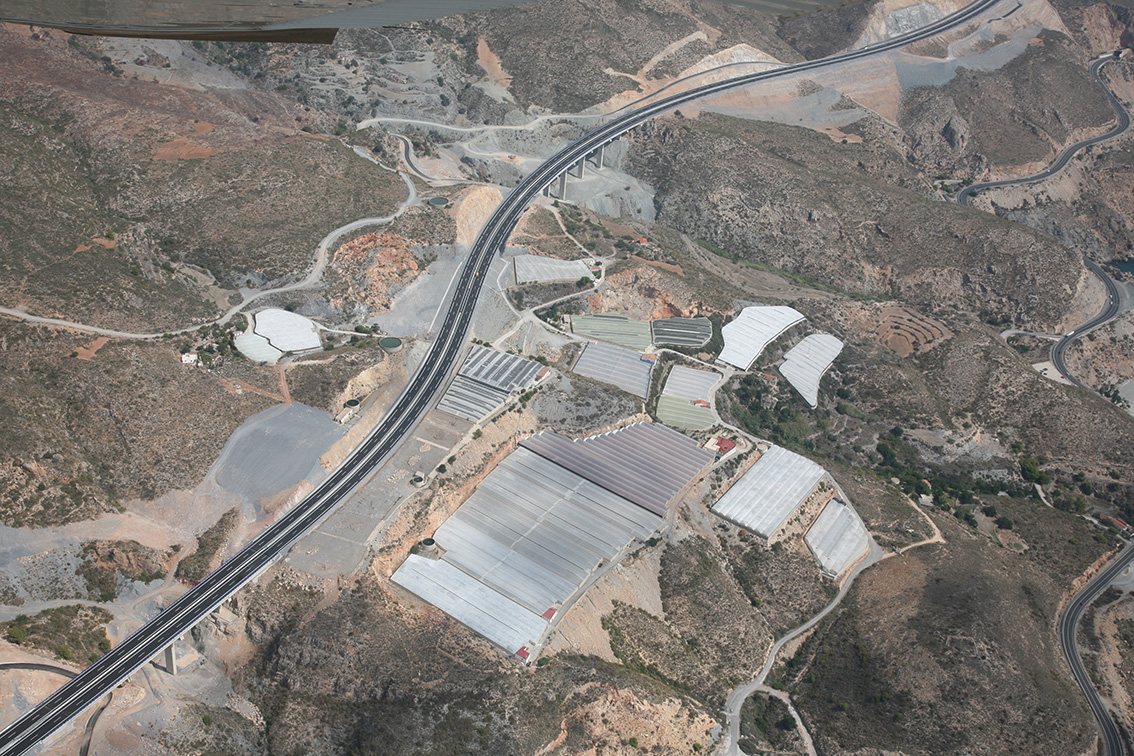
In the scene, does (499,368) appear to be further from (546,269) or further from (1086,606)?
(1086,606)

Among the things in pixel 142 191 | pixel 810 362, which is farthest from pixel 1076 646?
pixel 142 191

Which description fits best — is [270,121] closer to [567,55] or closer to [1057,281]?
[567,55]

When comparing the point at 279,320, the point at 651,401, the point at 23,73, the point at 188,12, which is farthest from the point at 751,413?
the point at 23,73

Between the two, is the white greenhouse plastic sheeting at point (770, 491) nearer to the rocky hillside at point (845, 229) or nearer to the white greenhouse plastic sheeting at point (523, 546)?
the white greenhouse plastic sheeting at point (523, 546)

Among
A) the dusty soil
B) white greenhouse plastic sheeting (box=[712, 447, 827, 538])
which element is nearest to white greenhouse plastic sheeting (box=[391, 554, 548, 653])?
the dusty soil

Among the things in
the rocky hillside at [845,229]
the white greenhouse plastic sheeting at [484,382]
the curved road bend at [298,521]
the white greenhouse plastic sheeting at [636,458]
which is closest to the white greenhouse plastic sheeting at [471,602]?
the curved road bend at [298,521]

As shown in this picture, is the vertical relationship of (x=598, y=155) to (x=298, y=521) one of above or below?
above

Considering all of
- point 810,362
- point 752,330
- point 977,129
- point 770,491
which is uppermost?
point 977,129
